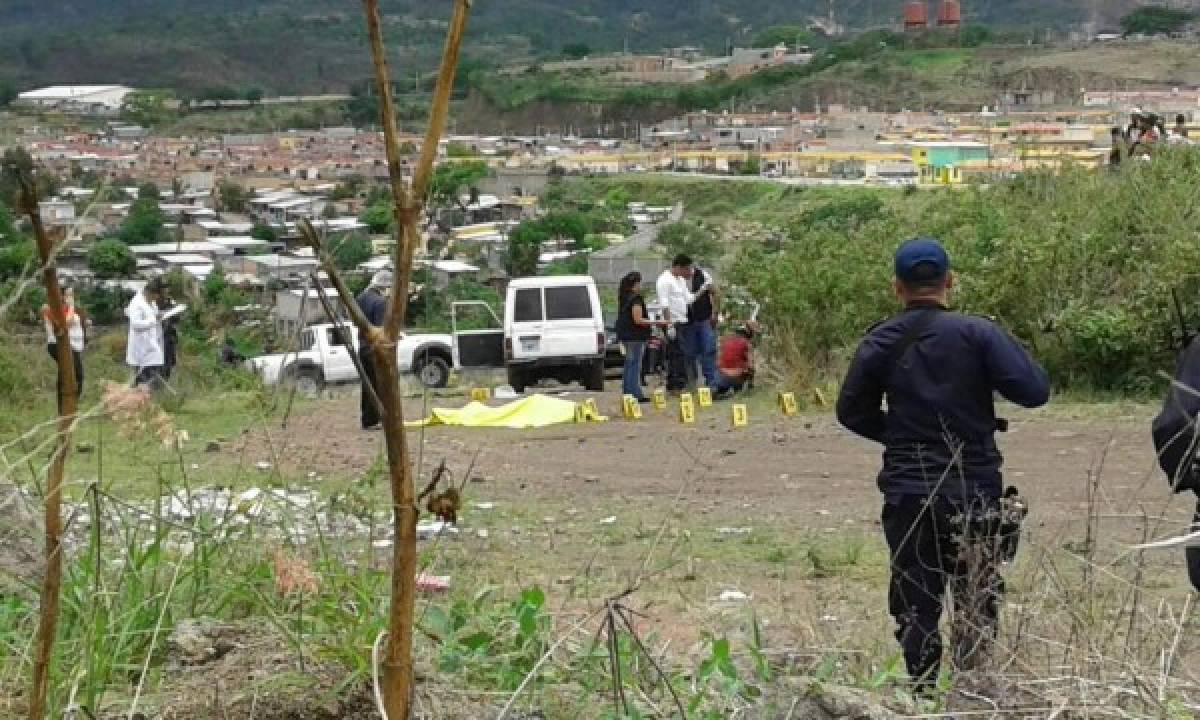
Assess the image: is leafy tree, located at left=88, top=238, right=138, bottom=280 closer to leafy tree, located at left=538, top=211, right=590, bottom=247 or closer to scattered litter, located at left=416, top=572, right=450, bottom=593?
leafy tree, located at left=538, top=211, right=590, bottom=247

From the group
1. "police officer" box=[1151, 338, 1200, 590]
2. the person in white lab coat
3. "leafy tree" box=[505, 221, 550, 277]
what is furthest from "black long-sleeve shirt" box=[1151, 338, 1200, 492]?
"leafy tree" box=[505, 221, 550, 277]

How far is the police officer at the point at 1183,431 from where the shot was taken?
4.14 meters

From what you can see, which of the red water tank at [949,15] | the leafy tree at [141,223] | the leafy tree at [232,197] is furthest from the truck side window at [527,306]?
the red water tank at [949,15]

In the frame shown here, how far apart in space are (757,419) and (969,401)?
28.2ft

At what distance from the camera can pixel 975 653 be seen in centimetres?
382

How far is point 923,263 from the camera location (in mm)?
4914

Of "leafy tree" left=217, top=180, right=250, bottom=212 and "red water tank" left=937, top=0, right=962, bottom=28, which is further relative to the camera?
"red water tank" left=937, top=0, right=962, bottom=28

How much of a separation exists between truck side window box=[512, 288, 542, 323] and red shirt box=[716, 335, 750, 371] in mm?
4262

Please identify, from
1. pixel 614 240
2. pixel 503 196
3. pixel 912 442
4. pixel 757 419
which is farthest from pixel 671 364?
pixel 503 196

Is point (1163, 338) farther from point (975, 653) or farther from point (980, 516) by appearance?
point (975, 653)

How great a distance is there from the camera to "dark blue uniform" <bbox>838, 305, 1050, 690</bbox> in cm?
465

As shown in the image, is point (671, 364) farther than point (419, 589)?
Yes

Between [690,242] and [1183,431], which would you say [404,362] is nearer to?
[690,242]

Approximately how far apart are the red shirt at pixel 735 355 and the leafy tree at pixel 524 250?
76.3 feet
